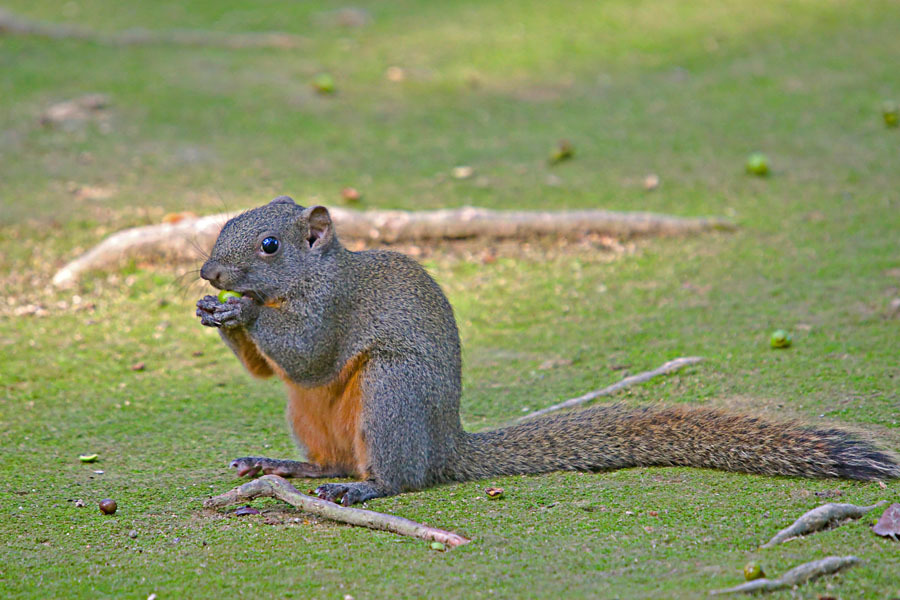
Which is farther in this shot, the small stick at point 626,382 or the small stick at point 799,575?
the small stick at point 626,382

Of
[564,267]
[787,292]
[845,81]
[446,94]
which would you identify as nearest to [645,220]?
[564,267]

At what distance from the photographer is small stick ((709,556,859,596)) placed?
2949 millimetres

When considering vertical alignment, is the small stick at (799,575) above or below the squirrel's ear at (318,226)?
below

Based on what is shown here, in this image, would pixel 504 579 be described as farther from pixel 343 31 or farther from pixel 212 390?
pixel 343 31

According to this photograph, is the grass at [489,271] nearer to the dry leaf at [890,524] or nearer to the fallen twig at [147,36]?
the dry leaf at [890,524]

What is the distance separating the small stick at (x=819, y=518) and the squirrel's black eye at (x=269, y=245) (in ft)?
8.07

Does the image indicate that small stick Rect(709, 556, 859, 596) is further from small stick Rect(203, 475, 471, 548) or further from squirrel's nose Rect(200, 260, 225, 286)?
squirrel's nose Rect(200, 260, 225, 286)

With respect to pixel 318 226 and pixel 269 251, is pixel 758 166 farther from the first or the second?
pixel 269 251

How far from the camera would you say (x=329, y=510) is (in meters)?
3.90

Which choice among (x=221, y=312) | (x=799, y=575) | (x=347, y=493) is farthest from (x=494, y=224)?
(x=799, y=575)

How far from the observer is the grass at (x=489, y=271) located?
350 cm

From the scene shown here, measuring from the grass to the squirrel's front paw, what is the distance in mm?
774

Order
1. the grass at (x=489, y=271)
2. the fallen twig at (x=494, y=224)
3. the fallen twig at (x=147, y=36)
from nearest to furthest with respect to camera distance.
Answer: the grass at (x=489, y=271) → the fallen twig at (x=494, y=224) → the fallen twig at (x=147, y=36)

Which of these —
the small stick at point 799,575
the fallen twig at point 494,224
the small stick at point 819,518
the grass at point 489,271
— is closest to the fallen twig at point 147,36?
the grass at point 489,271
